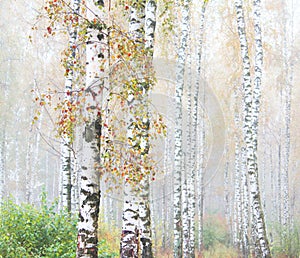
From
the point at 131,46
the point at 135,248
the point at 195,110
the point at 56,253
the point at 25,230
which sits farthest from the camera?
the point at 195,110

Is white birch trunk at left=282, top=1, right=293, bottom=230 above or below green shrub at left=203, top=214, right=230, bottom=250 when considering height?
above

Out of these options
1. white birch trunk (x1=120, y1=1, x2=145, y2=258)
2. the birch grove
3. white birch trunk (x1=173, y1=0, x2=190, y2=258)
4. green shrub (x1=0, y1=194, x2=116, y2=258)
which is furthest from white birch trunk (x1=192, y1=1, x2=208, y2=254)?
green shrub (x1=0, y1=194, x2=116, y2=258)

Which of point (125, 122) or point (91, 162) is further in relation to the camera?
point (125, 122)

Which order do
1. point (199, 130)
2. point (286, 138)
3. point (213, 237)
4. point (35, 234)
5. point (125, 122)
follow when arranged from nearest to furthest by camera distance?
point (125, 122)
point (35, 234)
point (286, 138)
point (213, 237)
point (199, 130)

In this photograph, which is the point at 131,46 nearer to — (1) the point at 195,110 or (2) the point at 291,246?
(1) the point at 195,110

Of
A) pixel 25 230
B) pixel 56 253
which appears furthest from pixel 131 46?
pixel 25 230

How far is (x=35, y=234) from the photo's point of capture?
28.7 feet

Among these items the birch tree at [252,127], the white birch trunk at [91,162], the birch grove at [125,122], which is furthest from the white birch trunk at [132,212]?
the birch tree at [252,127]

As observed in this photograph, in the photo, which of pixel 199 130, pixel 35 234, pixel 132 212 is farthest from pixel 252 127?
pixel 199 130

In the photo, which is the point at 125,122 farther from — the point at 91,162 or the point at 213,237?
the point at 213,237

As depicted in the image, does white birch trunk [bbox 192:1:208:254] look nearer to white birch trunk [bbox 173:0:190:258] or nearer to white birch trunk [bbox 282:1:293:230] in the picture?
white birch trunk [bbox 173:0:190:258]

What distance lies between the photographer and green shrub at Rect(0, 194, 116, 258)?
8039 mm

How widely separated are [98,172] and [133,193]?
4.13 feet

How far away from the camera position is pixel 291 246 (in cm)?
1585
